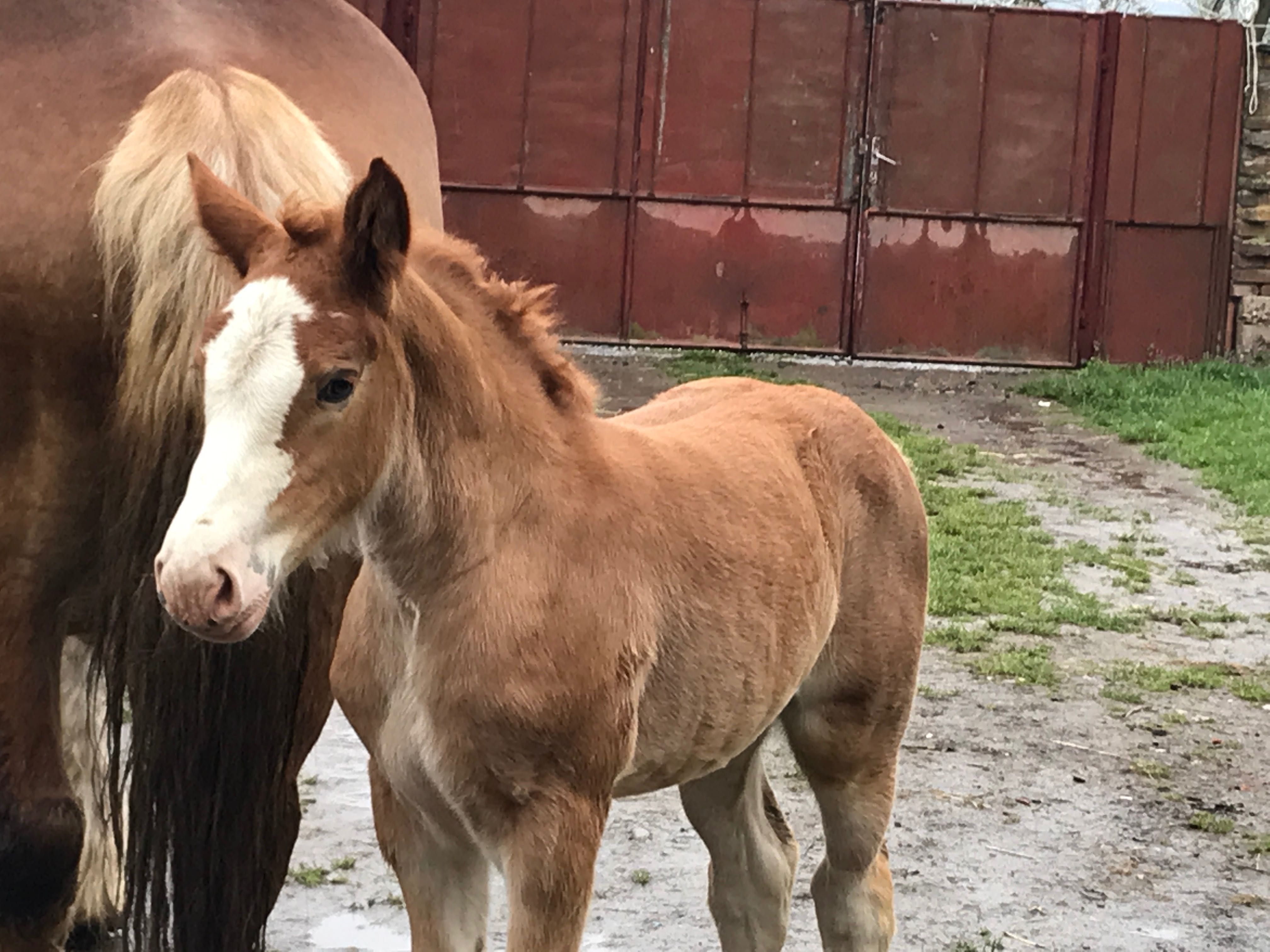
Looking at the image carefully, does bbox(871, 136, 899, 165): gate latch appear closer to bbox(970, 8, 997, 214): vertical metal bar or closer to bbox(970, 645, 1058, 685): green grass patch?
bbox(970, 8, 997, 214): vertical metal bar

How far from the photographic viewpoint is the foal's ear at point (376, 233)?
1.86 metres

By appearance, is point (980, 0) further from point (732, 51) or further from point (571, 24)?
point (571, 24)

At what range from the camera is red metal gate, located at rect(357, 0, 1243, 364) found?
1133 cm

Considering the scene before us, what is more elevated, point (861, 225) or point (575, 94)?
point (575, 94)

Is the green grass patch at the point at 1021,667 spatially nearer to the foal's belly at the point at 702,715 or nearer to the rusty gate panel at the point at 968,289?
the foal's belly at the point at 702,715

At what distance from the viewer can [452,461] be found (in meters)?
2.17

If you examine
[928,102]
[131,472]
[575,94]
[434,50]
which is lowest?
[131,472]

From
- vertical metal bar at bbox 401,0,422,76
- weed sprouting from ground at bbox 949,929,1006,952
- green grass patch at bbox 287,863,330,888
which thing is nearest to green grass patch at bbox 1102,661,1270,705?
weed sprouting from ground at bbox 949,929,1006,952

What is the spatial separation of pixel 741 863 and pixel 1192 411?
7.79m

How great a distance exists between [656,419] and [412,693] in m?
1.00

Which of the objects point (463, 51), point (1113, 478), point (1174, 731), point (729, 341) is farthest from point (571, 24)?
point (1174, 731)

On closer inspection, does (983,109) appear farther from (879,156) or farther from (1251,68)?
(1251,68)

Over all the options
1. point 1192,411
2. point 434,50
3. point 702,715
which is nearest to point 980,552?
point 1192,411

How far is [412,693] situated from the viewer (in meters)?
2.15
